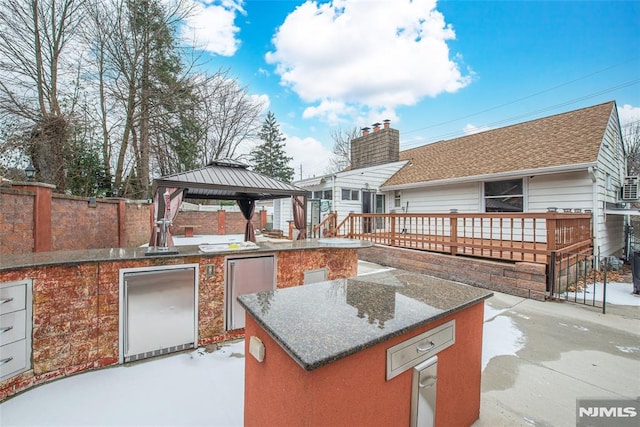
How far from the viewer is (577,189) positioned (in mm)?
6836

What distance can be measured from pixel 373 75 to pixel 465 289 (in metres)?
11.8

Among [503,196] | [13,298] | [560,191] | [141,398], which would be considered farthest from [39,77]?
[560,191]

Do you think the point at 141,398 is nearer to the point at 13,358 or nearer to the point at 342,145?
the point at 13,358

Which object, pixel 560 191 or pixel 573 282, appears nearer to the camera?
pixel 573 282

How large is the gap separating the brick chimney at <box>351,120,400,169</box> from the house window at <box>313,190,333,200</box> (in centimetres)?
292

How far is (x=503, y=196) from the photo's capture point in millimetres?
8148

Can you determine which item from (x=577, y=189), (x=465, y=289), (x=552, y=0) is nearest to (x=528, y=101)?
(x=552, y=0)

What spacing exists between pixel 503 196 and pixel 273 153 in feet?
80.2

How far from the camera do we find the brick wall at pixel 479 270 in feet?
16.3

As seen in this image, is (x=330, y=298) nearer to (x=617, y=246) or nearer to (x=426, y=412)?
(x=426, y=412)

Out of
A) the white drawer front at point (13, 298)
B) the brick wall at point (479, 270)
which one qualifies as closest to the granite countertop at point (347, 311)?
the white drawer front at point (13, 298)

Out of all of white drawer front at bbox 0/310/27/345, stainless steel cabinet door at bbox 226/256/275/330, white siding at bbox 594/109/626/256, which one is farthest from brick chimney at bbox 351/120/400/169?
white drawer front at bbox 0/310/27/345

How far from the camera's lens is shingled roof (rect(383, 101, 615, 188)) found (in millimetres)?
7121

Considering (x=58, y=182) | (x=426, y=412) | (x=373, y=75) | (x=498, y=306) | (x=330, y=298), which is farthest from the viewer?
(x=373, y=75)
